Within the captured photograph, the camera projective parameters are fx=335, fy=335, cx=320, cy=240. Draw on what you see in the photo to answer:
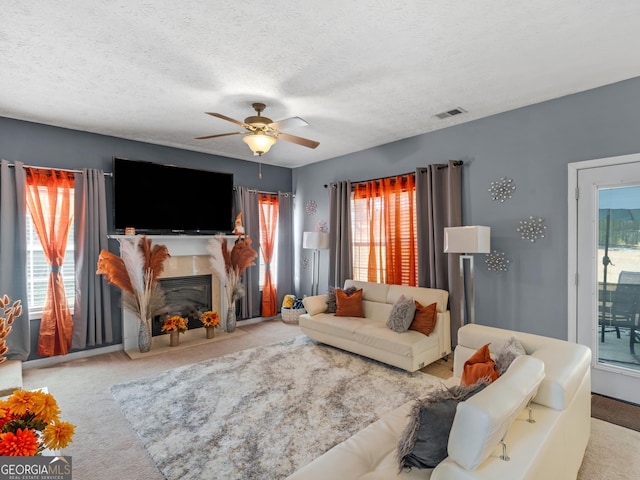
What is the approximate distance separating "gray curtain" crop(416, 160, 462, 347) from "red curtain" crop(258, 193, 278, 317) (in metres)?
2.71

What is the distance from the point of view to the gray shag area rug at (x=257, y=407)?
7.29ft

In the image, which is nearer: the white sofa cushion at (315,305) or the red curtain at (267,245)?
the white sofa cushion at (315,305)

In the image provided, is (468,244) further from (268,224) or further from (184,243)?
(184,243)

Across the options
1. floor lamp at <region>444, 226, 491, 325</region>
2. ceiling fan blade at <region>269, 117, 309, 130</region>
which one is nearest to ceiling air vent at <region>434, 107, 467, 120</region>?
floor lamp at <region>444, 226, 491, 325</region>

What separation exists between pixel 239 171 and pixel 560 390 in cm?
516

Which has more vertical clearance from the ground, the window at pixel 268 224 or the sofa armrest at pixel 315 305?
the window at pixel 268 224

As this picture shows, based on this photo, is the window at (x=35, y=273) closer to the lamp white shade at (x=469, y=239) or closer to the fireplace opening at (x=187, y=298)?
the fireplace opening at (x=187, y=298)

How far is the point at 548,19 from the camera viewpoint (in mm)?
2105

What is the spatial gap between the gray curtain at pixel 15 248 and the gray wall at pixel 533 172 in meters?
4.87

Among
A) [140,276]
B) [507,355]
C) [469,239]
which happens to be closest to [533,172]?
[469,239]

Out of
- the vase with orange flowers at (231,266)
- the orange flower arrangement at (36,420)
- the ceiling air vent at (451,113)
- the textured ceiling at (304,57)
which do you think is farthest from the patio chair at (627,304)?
the vase with orange flowers at (231,266)

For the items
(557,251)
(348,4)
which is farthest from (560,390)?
(348,4)

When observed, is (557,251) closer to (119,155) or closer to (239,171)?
(239,171)

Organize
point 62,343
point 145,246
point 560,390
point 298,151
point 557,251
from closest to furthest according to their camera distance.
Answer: point 560,390 → point 557,251 → point 62,343 → point 145,246 → point 298,151
